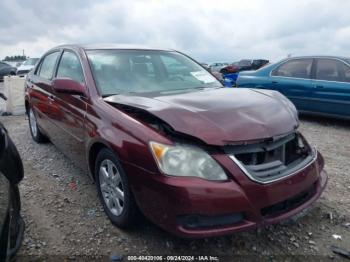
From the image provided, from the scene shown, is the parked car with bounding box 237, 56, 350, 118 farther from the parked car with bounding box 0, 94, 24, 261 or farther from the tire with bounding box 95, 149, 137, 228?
the parked car with bounding box 0, 94, 24, 261

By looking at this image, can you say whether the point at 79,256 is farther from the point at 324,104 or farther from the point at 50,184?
the point at 324,104

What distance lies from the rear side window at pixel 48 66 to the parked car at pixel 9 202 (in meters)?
2.43

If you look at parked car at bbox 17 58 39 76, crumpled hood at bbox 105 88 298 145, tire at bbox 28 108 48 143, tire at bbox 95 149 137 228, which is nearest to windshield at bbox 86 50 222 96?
crumpled hood at bbox 105 88 298 145

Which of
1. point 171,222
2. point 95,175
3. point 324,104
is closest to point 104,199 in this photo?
point 95,175

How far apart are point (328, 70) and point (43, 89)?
17.3ft

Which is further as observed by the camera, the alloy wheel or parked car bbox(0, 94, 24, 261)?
the alloy wheel

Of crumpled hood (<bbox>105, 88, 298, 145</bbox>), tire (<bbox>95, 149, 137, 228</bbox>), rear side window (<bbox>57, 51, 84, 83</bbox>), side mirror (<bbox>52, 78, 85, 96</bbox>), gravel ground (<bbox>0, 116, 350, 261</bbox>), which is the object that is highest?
rear side window (<bbox>57, 51, 84, 83</bbox>)

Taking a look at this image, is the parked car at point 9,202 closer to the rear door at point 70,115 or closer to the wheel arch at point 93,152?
the wheel arch at point 93,152

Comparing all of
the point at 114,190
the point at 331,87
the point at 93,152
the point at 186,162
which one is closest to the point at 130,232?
the point at 114,190

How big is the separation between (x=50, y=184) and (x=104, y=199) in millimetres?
1151

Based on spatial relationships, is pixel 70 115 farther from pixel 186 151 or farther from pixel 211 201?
pixel 211 201

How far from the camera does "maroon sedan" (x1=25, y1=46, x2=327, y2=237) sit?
2.22 m

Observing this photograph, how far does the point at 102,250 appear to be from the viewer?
8.61 feet

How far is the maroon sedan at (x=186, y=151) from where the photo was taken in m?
2.22
